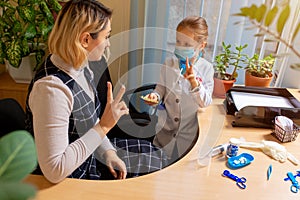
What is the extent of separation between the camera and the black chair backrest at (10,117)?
3.38ft

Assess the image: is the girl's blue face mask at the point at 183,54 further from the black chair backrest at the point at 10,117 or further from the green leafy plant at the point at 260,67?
the black chair backrest at the point at 10,117

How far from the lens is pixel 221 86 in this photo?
158 centimetres

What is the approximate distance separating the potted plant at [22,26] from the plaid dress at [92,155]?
0.74m

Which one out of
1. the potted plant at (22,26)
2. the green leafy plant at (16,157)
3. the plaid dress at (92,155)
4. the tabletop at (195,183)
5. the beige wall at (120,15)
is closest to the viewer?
the green leafy plant at (16,157)

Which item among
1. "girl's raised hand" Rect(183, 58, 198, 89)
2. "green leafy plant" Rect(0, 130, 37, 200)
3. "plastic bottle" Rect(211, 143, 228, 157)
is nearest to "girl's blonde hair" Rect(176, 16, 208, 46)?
"girl's raised hand" Rect(183, 58, 198, 89)

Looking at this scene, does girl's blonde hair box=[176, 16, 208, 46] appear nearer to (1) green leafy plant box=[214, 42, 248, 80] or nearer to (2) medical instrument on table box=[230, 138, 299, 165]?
(1) green leafy plant box=[214, 42, 248, 80]

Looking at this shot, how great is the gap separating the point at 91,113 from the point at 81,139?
6.7 inches

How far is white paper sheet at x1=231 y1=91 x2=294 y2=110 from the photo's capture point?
4.47ft

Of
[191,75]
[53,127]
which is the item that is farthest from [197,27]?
[53,127]

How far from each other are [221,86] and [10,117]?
1.05 meters

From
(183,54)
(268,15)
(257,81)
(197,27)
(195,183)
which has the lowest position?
(195,183)

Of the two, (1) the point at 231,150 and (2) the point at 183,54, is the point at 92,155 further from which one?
(2) the point at 183,54

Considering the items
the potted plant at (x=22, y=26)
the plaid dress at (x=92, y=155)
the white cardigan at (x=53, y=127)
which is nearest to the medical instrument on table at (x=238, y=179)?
the plaid dress at (x=92, y=155)

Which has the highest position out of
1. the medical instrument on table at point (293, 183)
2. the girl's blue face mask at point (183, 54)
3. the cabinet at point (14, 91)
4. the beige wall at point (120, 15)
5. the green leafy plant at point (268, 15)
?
the green leafy plant at point (268, 15)
